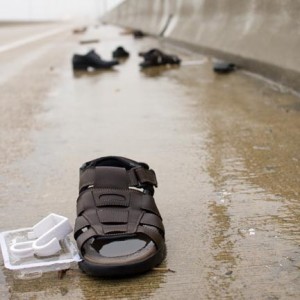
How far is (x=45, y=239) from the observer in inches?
84.9

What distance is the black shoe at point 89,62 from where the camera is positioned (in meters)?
8.43

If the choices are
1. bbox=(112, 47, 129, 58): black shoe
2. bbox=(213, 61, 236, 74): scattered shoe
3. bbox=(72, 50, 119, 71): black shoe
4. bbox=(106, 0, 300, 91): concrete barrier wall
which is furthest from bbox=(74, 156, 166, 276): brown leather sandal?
bbox=(112, 47, 129, 58): black shoe

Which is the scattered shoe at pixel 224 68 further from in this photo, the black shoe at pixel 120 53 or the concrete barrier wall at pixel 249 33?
the black shoe at pixel 120 53

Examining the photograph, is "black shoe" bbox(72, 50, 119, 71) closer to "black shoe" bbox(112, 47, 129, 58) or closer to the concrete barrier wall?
the concrete barrier wall

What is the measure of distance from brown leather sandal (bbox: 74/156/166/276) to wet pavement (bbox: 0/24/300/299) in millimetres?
74

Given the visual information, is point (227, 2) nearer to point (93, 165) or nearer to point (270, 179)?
point (270, 179)


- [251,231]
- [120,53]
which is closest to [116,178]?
[251,231]

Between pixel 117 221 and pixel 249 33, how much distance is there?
14.9ft

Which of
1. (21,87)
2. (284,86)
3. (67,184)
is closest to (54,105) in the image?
(21,87)

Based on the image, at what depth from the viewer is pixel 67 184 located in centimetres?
312

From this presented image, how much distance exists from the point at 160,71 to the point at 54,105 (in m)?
2.65

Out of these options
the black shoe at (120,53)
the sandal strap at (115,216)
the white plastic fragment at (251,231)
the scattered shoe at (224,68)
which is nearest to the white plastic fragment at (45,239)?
the sandal strap at (115,216)

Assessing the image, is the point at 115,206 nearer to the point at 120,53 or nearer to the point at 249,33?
the point at 249,33

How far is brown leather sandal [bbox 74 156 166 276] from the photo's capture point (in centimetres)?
202
